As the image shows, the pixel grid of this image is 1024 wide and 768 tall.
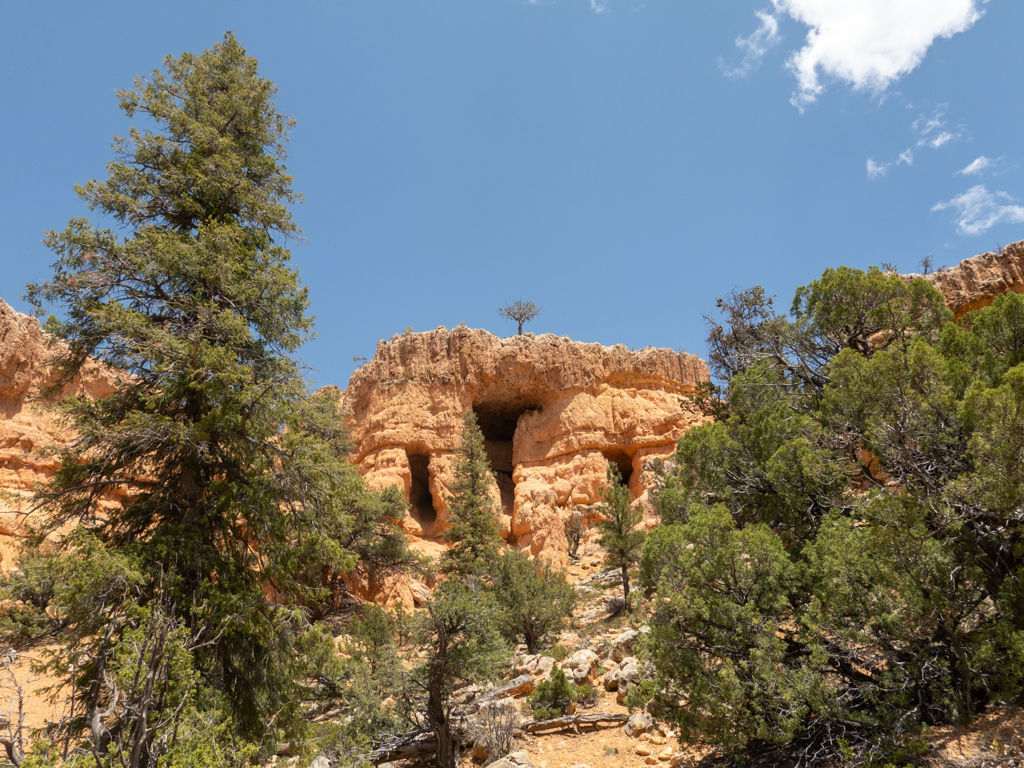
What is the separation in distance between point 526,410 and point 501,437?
4.57 meters

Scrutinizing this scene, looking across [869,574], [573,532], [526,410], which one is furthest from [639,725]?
[526,410]

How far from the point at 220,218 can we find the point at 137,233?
4.34 ft

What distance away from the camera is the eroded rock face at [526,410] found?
2555cm

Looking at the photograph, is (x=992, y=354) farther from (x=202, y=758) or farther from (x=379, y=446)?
(x=379, y=446)

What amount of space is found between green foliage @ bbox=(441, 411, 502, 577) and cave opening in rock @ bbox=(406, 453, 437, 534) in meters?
3.56

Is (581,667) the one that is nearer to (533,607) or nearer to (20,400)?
(533,607)

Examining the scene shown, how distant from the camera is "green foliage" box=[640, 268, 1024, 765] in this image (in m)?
6.24

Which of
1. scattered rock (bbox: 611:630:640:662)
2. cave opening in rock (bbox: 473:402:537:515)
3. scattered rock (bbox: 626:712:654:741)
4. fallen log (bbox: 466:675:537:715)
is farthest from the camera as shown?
cave opening in rock (bbox: 473:402:537:515)

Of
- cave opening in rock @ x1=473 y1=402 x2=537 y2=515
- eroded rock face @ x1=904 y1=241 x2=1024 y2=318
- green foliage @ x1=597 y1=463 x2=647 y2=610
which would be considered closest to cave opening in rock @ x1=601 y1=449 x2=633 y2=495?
cave opening in rock @ x1=473 y1=402 x2=537 y2=515

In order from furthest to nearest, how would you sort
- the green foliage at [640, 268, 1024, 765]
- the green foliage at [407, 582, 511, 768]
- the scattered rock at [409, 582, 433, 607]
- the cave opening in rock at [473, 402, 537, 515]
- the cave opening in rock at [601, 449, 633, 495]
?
the cave opening in rock at [473, 402, 537, 515]
the cave opening in rock at [601, 449, 633, 495]
the scattered rock at [409, 582, 433, 607]
the green foliage at [407, 582, 511, 768]
the green foliage at [640, 268, 1024, 765]

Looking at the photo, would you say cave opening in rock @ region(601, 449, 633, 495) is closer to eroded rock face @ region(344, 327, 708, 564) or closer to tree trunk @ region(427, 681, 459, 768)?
eroded rock face @ region(344, 327, 708, 564)

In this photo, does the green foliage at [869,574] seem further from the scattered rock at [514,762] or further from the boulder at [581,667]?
the boulder at [581,667]

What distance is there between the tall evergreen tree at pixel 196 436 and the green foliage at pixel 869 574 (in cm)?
487

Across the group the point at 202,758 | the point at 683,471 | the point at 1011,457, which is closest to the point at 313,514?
the point at 202,758
